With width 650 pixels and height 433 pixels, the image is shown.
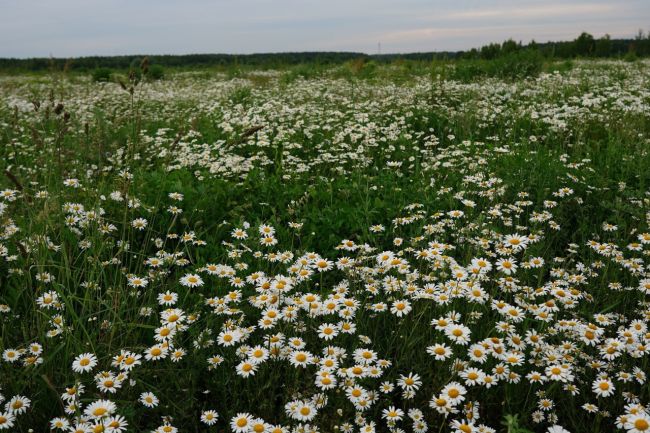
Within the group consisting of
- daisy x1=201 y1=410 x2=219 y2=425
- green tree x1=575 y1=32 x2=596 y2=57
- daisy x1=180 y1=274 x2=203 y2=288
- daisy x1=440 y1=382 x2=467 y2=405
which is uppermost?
green tree x1=575 y1=32 x2=596 y2=57

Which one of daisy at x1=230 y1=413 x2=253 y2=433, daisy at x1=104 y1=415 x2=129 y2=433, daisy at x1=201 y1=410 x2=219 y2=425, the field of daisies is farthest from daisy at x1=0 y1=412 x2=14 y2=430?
daisy at x1=230 y1=413 x2=253 y2=433

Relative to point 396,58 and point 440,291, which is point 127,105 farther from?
point 396,58

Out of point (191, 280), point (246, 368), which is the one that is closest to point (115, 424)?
point (246, 368)

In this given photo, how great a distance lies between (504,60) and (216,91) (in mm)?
8309

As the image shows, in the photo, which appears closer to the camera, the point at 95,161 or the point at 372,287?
the point at 372,287

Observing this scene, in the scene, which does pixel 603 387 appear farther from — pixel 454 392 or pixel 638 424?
pixel 454 392

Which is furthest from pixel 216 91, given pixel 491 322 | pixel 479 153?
pixel 491 322

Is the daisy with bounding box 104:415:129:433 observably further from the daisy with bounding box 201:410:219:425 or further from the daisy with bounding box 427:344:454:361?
the daisy with bounding box 427:344:454:361

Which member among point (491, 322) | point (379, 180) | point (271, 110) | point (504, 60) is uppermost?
point (504, 60)

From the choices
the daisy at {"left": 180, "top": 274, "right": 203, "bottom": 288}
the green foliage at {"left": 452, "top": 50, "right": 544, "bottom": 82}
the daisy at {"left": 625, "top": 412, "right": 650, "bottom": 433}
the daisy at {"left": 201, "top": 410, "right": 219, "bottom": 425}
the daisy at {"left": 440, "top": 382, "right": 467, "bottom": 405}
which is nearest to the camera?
the daisy at {"left": 625, "top": 412, "right": 650, "bottom": 433}

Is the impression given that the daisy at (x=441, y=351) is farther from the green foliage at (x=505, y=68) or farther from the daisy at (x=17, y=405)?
the green foliage at (x=505, y=68)

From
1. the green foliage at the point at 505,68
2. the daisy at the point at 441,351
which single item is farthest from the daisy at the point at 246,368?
the green foliage at the point at 505,68

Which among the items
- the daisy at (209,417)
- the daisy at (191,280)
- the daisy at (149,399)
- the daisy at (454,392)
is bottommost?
the daisy at (209,417)

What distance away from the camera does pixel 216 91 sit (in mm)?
11422
